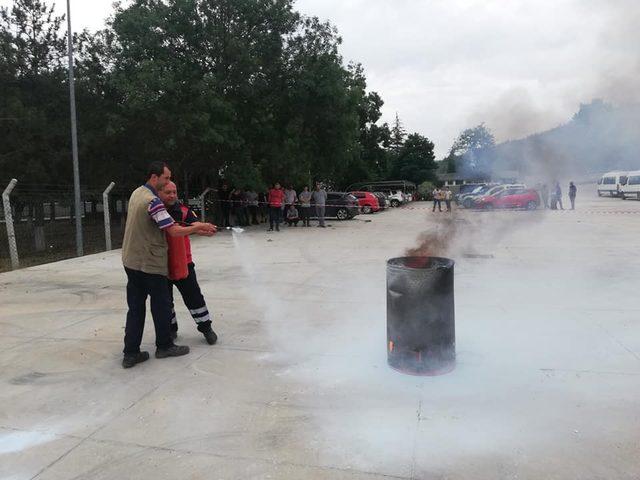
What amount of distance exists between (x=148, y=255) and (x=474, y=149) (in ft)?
16.1

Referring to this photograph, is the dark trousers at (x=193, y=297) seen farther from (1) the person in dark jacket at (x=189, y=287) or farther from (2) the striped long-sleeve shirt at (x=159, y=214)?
(2) the striped long-sleeve shirt at (x=159, y=214)

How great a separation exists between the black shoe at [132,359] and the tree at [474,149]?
4818 millimetres

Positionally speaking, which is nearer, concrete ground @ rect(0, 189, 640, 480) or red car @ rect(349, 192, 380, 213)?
concrete ground @ rect(0, 189, 640, 480)

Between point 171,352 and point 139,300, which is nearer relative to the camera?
point 139,300

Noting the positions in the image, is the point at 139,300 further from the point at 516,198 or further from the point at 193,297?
the point at 516,198

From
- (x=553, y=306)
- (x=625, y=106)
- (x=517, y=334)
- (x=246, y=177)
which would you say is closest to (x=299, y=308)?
(x=517, y=334)

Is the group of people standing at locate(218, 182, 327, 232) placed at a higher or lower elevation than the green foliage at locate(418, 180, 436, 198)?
lower

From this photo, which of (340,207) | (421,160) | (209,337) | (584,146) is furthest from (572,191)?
(421,160)

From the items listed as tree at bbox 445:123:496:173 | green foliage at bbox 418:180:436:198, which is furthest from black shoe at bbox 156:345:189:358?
green foliage at bbox 418:180:436:198

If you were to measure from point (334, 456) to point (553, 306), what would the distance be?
13.4 feet

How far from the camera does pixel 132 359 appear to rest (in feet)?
13.9

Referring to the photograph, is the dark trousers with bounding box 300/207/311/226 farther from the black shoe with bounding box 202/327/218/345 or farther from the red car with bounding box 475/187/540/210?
the black shoe with bounding box 202/327/218/345

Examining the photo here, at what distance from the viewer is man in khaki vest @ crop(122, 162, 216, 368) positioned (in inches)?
161

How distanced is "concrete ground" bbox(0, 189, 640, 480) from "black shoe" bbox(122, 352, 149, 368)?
0.08 meters
